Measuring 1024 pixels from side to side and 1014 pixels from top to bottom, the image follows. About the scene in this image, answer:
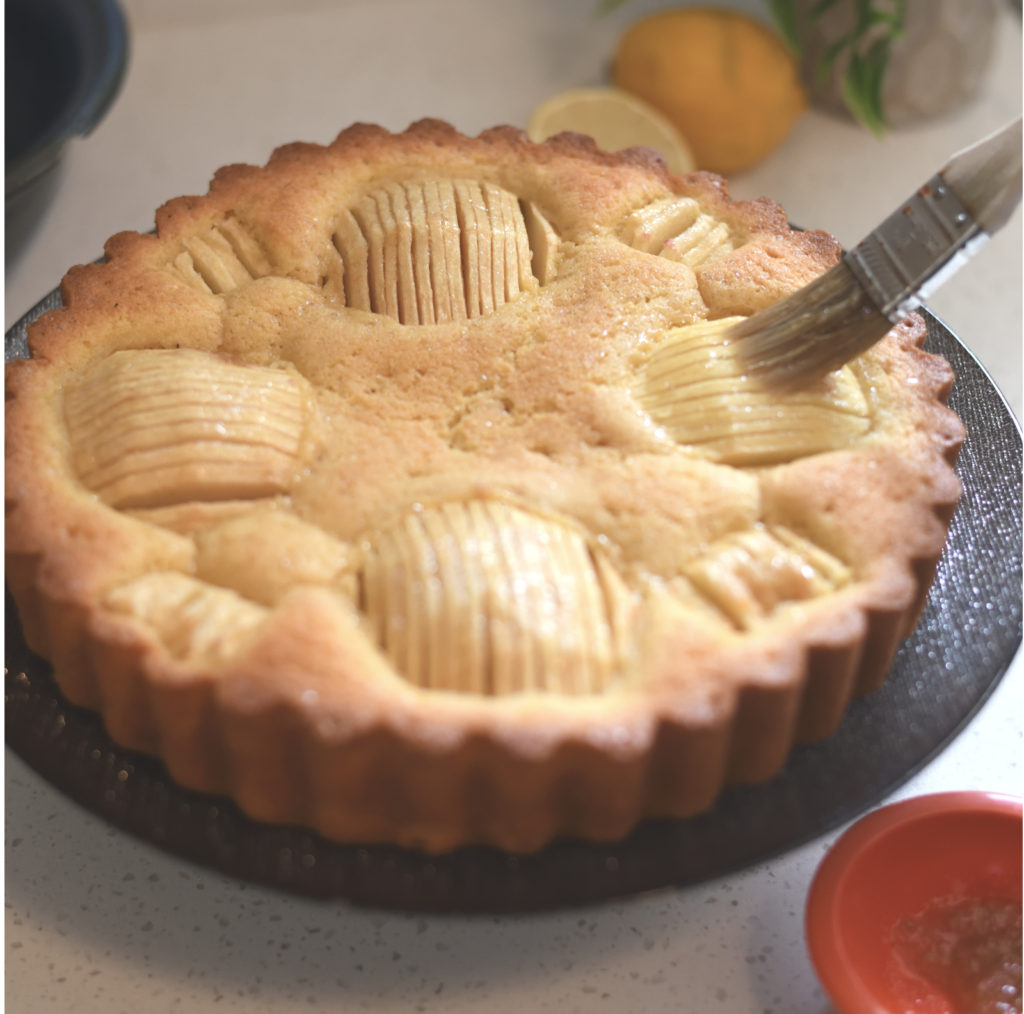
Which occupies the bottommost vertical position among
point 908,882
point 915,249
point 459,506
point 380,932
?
point 380,932

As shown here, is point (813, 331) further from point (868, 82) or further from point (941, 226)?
point (868, 82)

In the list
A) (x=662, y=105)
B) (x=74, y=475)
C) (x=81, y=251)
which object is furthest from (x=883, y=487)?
(x=81, y=251)

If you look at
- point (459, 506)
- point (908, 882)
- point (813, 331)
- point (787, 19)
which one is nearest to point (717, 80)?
point (787, 19)

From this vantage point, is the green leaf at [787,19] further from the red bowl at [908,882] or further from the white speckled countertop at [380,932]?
the red bowl at [908,882]

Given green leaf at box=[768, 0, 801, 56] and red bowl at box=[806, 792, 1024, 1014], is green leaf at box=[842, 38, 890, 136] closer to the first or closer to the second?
green leaf at box=[768, 0, 801, 56]

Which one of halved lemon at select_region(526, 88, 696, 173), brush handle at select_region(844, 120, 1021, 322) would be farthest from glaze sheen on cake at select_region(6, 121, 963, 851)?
halved lemon at select_region(526, 88, 696, 173)

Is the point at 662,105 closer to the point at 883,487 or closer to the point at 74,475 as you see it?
the point at 883,487
